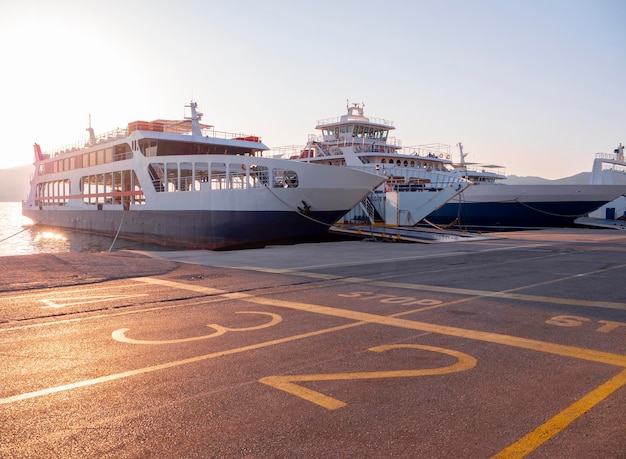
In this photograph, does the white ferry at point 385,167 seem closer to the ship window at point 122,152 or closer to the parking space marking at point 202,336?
the ship window at point 122,152

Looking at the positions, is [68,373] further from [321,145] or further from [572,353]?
[321,145]

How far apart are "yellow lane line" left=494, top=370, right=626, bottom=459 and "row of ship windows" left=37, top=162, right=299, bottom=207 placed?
19.0 m

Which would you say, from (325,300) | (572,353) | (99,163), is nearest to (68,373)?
(325,300)

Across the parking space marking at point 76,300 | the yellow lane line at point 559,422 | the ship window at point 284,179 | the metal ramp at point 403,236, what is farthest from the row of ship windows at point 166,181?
the yellow lane line at point 559,422

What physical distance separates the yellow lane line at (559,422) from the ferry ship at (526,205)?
3167 centimetres

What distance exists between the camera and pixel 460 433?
325cm

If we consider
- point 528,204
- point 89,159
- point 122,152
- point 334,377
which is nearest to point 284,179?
point 122,152

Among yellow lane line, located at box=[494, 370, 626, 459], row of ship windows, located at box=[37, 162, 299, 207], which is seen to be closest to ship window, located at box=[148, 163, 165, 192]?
row of ship windows, located at box=[37, 162, 299, 207]

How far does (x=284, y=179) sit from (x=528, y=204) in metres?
23.2

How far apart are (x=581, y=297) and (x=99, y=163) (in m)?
32.5

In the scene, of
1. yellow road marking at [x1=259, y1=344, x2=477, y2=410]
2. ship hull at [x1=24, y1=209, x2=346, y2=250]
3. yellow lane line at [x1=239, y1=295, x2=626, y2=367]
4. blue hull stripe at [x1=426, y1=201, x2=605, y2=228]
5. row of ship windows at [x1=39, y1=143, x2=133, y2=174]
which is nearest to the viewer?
yellow road marking at [x1=259, y1=344, x2=477, y2=410]

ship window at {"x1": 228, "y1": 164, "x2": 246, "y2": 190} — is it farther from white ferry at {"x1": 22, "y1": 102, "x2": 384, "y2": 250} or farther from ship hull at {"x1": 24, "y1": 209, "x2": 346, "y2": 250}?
ship hull at {"x1": 24, "y1": 209, "x2": 346, "y2": 250}

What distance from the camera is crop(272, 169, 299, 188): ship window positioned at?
22828 millimetres

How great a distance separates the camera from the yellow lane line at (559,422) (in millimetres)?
3025
